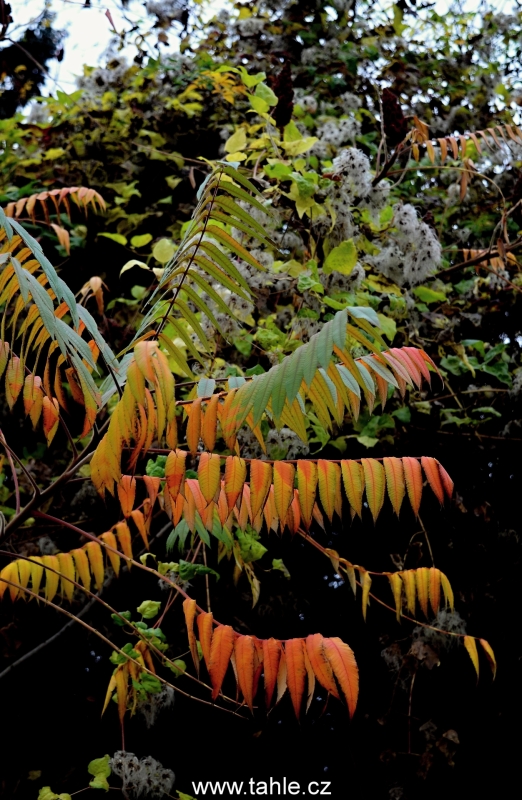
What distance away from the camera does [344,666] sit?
1291 mm

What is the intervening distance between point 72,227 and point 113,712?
2325mm

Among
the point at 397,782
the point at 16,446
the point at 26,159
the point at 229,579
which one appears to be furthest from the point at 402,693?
the point at 26,159

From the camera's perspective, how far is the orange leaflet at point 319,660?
1.31m

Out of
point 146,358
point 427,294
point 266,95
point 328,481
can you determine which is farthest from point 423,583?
point 266,95

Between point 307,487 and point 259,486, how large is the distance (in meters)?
0.11

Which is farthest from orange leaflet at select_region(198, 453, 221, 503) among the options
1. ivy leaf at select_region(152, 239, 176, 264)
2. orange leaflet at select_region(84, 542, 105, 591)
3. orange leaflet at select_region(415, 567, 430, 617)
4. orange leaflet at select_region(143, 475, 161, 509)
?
ivy leaf at select_region(152, 239, 176, 264)

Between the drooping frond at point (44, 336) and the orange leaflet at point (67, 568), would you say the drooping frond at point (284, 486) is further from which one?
the orange leaflet at point (67, 568)

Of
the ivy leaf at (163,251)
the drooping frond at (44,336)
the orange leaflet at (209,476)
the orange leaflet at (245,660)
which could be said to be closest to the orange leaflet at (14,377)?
the drooping frond at (44,336)

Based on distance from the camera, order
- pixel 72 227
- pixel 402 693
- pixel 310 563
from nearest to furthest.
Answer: pixel 402 693, pixel 310 563, pixel 72 227

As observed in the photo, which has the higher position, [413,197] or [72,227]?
[413,197]

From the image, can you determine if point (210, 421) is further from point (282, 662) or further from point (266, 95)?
point (266, 95)

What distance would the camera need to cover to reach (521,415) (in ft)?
9.33

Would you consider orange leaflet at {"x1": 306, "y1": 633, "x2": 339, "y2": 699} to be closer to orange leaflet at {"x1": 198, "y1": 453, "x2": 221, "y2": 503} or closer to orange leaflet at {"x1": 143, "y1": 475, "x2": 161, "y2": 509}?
orange leaflet at {"x1": 198, "y1": 453, "x2": 221, "y2": 503}

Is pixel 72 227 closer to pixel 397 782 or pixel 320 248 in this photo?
pixel 320 248
